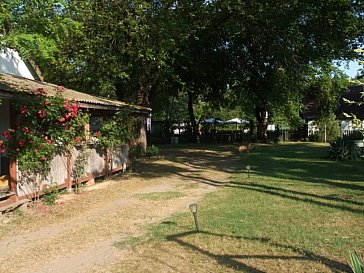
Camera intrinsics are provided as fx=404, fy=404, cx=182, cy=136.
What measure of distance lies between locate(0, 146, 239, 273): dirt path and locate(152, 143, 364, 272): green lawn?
27.5 inches

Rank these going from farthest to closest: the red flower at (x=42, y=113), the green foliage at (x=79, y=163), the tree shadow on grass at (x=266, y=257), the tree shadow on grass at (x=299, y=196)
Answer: the green foliage at (x=79, y=163)
the red flower at (x=42, y=113)
the tree shadow on grass at (x=299, y=196)
the tree shadow on grass at (x=266, y=257)

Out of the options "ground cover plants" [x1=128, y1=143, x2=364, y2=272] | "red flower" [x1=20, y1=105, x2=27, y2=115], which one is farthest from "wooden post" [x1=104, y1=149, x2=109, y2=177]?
"red flower" [x1=20, y1=105, x2=27, y2=115]

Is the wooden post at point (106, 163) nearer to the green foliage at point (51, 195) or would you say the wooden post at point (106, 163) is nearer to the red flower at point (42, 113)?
the green foliage at point (51, 195)

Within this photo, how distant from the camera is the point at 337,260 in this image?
5.17m

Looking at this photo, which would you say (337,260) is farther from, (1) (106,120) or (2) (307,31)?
(2) (307,31)

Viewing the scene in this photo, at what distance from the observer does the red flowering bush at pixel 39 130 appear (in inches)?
338

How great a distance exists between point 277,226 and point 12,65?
12.7 m

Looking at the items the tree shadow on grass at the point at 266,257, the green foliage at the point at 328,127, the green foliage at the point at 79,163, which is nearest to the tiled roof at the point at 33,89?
the green foliage at the point at 79,163

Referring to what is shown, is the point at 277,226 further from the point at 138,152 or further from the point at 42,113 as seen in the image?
the point at 138,152

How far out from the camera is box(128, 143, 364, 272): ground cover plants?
5234mm

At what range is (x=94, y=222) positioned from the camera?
7.74 metres

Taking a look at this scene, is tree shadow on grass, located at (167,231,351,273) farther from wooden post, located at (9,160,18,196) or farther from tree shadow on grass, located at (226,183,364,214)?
wooden post, located at (9,160,18,196)

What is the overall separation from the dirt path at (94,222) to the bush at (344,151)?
7.49 meters

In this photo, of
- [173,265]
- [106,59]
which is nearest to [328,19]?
[106,59]
